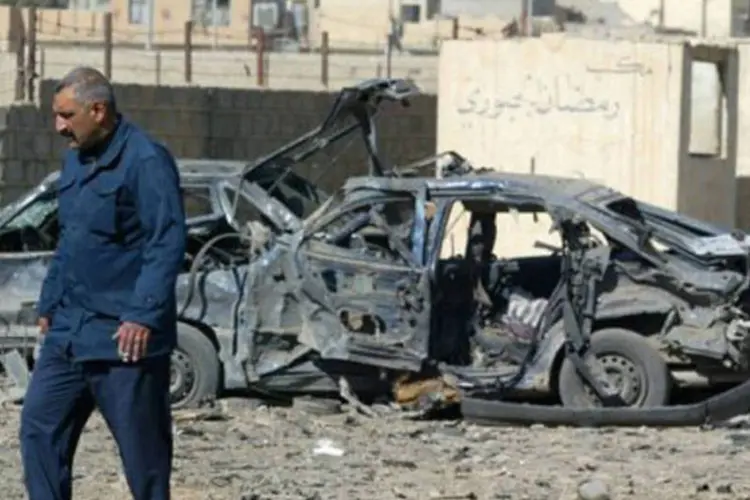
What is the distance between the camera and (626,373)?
1328cm

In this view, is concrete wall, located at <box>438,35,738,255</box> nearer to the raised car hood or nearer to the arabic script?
the arabic script

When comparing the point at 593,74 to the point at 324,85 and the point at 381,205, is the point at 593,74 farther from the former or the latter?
the point at 381,205

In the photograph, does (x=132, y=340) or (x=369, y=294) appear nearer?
(x=132, y=340)

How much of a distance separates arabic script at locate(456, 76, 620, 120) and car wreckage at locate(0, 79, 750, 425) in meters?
9.72

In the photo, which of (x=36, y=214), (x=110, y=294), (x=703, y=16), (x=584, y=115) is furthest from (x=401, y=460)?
(x=703, y=16)

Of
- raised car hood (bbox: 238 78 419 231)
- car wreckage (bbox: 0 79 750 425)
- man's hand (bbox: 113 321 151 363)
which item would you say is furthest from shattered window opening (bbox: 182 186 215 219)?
man's hand (bbox: 113 321 151 363)

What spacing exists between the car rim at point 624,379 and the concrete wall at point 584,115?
388 inches

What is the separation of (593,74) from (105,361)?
16.7 meters

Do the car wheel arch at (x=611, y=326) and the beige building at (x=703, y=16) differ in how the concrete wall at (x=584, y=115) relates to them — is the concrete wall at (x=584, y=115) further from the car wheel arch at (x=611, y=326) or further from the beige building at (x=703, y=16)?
the beige building at (x=703, y=16)

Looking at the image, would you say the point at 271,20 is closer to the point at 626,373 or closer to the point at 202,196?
the point at 202,196

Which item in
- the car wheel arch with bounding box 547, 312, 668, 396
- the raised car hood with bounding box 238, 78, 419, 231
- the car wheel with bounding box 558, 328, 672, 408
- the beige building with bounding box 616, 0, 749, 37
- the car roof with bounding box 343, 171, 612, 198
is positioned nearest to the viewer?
the car wheel with bounding box 558, 328, 672, 408

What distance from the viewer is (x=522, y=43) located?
80.0 feet

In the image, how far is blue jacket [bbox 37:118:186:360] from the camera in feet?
24.7

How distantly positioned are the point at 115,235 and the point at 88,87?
1.69 ft
